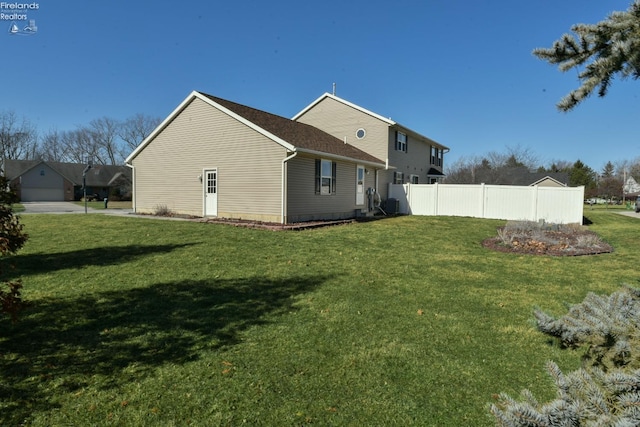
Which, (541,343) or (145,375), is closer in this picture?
(145,375)

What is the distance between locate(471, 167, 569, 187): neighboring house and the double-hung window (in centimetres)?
3684

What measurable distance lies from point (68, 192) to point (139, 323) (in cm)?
5322

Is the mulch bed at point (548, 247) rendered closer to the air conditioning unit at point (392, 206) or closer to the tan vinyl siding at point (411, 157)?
the air conditioning unit at point (392, 206)

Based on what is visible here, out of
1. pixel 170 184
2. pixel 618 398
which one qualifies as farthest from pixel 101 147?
pixel 618 398

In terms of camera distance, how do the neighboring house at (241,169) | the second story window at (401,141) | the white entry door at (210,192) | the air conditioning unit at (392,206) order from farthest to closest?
1. the second story window at (401,141)
2. the air conditioning unit at (392,206)
3. the white entry door at (210,192)
4. the neighboring house at (241,169)

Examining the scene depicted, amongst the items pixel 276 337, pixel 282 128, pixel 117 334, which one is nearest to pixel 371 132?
pixel 282 128

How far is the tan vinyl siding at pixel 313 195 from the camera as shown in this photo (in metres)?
14.0

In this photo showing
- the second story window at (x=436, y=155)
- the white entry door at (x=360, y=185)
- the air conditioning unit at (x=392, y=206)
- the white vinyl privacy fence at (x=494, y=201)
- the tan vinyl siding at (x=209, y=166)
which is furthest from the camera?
the second story window at (x=436, y=155)

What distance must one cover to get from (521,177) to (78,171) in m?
59.8

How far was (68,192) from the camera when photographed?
155 ft

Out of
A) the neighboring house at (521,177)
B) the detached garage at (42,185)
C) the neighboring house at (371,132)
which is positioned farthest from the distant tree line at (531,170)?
the detached garage at (42,185)

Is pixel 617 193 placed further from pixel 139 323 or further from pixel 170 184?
pixel 139 323

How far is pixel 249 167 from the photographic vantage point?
1456 centimetres

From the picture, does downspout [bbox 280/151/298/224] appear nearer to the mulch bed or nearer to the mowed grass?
the mowed grass
